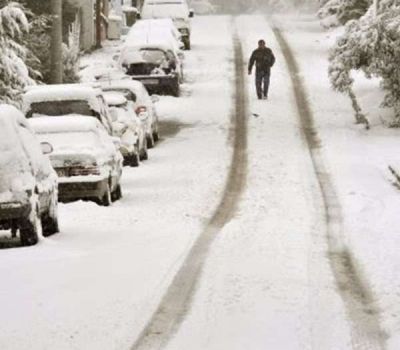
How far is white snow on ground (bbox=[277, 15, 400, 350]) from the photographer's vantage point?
10.9 metres

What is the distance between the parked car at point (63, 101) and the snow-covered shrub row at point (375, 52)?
910cm

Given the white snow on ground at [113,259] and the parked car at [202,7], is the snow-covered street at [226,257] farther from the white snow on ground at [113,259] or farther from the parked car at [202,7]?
the parked car at [202,7]

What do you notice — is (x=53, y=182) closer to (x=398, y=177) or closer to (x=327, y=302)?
(x=327, y=302)

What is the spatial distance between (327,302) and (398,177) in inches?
381

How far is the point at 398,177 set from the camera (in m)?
19.1

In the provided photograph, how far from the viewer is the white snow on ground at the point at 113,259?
28.8ft

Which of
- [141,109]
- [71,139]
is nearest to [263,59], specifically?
[141,109]

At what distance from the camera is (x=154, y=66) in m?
31.9

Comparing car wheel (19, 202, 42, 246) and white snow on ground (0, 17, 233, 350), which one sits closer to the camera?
white snow on ground (0, 17, 233, 350)

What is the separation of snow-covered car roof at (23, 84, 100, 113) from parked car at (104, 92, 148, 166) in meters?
2.15

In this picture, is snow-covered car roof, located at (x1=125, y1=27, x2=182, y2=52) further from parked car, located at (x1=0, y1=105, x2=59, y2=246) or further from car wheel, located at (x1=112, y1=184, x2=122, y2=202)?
parked car, located at (x1=0, y1=105, x2=59, y2=246)

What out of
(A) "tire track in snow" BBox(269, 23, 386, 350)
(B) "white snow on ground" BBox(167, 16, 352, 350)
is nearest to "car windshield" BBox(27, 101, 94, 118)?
(B) "white snow on ground" BBox(167, 16, 352, 350)

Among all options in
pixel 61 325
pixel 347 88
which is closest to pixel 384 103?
pixel 347 88

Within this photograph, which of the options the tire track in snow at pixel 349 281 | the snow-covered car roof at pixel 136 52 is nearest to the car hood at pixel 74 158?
the tire track in snow at pixel 349 281
